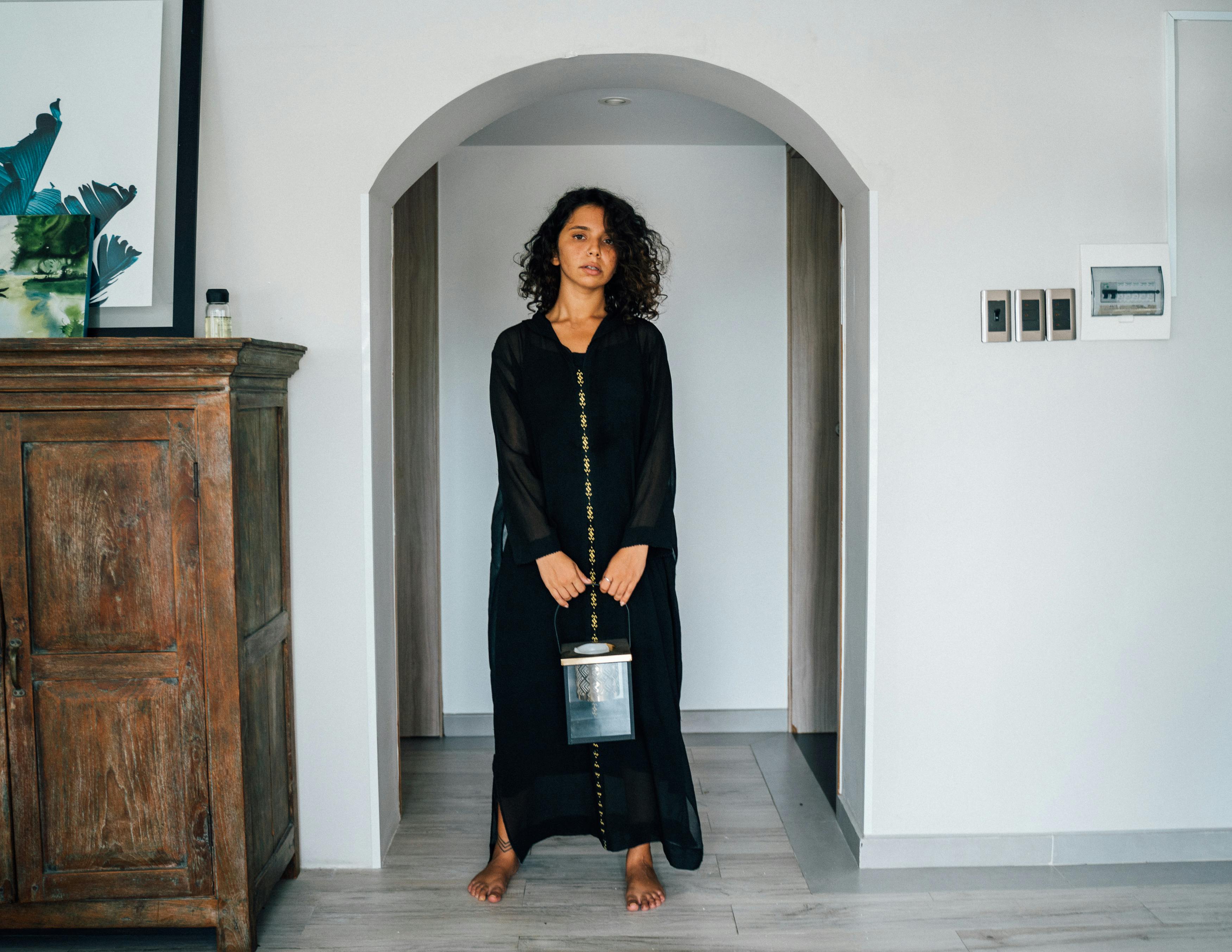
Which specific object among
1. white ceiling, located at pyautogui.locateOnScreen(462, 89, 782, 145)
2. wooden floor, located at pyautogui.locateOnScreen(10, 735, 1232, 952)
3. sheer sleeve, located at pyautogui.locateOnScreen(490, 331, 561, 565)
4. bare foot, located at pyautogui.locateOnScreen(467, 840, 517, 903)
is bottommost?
wooden floor, located at pyautogui.locateOnScreen(10, 735, 1232, 952)

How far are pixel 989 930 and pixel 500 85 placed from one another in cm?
257

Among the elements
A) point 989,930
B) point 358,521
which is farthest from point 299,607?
point 989,930

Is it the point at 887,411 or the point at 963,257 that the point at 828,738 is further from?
the point at 963,257

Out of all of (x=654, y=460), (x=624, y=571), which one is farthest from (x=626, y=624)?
(x=654, y=460)

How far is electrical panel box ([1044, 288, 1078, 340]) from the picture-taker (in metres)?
2.48

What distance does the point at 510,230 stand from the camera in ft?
11.7

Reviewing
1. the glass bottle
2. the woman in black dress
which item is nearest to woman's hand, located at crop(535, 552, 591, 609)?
the woman in black dress

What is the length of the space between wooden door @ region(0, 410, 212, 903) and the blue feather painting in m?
0.54

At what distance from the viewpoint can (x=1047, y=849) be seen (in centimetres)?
258

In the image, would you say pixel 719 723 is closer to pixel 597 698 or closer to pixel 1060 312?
pixel 597 698

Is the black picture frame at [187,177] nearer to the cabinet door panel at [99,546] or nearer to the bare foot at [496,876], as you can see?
the cabinet door panel at [99,546]

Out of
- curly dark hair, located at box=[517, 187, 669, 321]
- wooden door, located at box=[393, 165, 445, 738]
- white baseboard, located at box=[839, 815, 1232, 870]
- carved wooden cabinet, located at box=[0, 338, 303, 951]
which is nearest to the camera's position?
carved wooden cabinet, located at box=[0, 338, 303, 951]

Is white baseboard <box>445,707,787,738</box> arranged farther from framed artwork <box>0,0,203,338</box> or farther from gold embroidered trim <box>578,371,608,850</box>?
framed artwork <box>0,0,203,338</box>

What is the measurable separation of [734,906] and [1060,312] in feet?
6.05
